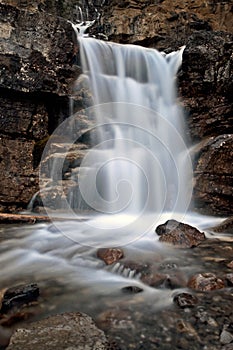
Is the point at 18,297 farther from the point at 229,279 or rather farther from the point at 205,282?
the point at 229,279

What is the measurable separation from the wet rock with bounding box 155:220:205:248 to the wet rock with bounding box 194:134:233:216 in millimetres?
2366

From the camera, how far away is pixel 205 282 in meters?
3.15

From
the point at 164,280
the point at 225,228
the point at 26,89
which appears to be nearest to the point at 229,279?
the point at 164,280

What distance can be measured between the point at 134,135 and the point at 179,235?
5.09 m

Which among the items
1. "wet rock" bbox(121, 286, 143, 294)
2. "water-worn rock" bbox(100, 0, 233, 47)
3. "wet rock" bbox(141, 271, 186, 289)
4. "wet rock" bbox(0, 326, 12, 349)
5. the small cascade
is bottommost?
"wet rock" bbox(0, 326, 12, 349)

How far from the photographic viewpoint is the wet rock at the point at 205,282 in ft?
10.1

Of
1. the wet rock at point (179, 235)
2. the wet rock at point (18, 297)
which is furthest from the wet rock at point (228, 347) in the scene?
the wet rock at point (179, 235)

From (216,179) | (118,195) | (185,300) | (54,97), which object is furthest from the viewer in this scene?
(54,97)

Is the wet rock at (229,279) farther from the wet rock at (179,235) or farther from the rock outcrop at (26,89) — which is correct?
the rock outcrop at (26,89)

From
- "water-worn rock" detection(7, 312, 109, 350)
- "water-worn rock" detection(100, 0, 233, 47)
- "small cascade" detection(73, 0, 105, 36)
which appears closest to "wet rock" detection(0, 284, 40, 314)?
"water-worn rock" detection(7, 312, 109, 350)

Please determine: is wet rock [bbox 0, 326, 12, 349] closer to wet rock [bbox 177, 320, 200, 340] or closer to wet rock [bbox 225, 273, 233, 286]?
wet rock [bbox 177, 320, 200, 340]

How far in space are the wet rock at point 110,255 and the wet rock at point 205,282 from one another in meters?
1.12

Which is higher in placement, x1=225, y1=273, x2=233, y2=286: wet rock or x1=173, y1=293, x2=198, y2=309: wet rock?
x1=225, y1=273, x2=233, y2=286: wet rock

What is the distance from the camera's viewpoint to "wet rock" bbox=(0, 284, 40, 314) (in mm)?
2682
